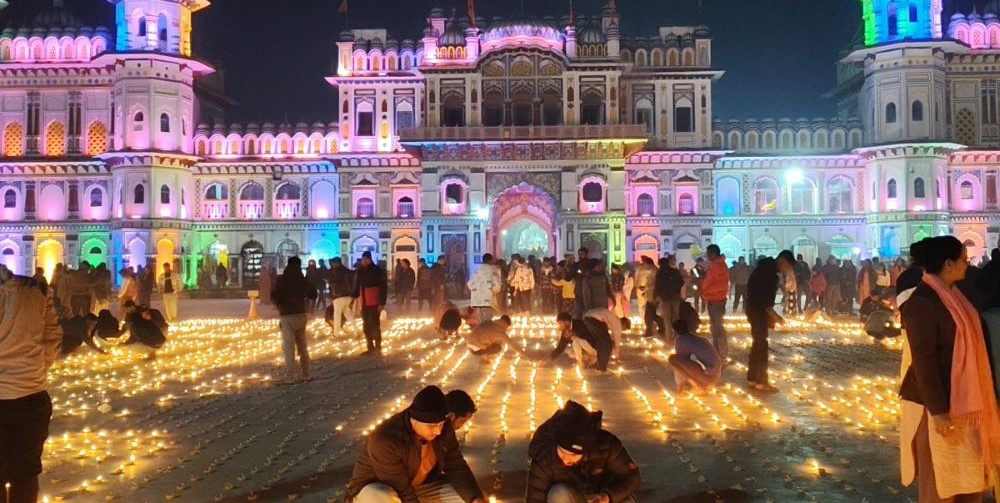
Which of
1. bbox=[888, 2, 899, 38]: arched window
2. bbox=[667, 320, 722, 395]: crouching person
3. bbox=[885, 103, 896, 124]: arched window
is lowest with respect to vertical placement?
bbox=[667, 320, 722, 395]: crouching person

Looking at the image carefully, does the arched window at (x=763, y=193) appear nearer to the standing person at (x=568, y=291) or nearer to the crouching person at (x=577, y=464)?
the standing person at (x=568, y=291)

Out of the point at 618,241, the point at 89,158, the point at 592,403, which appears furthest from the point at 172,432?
the point at 89,158

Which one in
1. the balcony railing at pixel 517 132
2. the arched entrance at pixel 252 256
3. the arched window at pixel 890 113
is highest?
the arched window at pixel 890 113

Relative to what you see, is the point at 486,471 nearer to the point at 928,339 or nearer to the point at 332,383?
the point at 928,339

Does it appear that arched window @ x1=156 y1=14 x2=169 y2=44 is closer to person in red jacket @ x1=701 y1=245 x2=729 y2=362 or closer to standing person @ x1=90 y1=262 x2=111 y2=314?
standing person @ x1=90 y1=262 x2=111 y2=314

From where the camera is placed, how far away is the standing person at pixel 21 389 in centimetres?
583

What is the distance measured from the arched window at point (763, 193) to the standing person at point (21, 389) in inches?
1689

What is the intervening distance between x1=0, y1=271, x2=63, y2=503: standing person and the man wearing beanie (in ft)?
7.06

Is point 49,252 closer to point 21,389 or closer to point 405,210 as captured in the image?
point 405,210

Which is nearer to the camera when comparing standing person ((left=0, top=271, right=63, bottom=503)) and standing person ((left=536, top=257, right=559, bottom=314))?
standing person ((left=0, top=271, right=63, bottom=503))

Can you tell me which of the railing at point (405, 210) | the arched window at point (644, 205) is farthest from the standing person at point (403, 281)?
the arched window at point (644, 205)

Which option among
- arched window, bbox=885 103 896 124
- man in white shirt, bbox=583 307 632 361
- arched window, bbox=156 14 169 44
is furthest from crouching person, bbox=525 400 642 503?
arched window, bbox=156 14 169 44

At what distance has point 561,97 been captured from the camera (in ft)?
139

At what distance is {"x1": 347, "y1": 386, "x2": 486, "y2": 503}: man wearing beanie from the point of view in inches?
199
